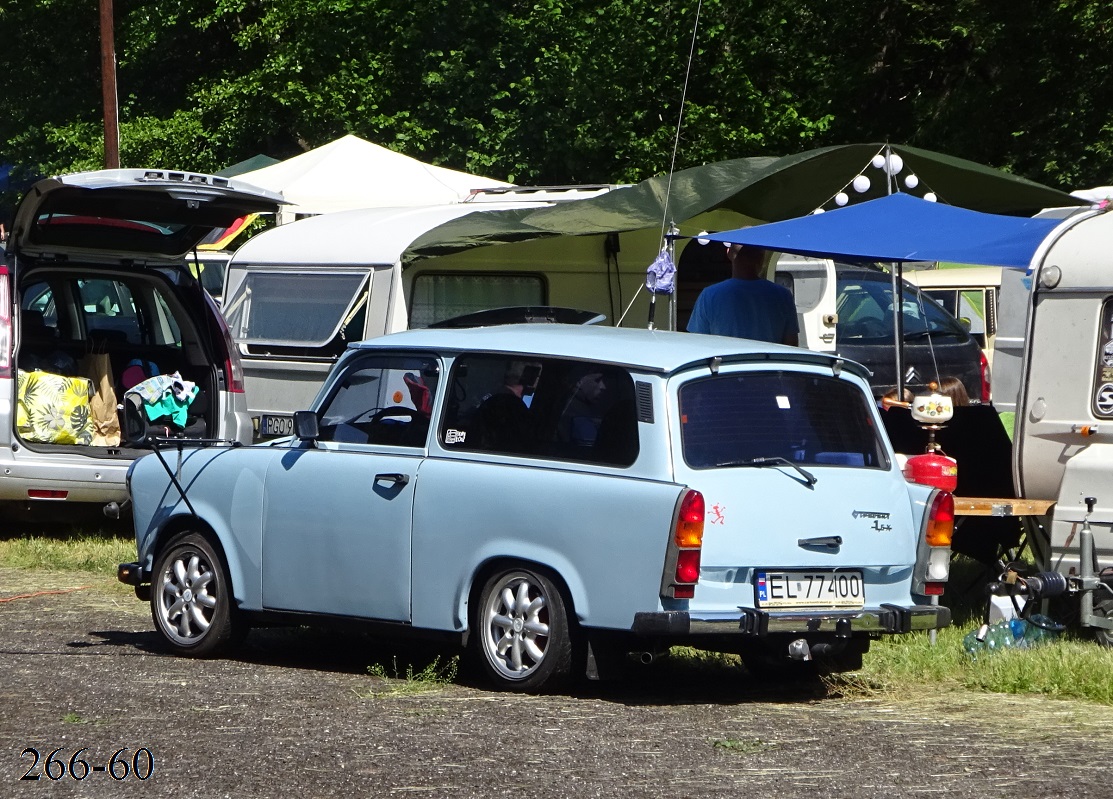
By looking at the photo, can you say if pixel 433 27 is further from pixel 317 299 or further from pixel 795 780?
pixel 795 780

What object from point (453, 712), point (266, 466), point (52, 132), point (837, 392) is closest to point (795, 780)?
point (453, 712)

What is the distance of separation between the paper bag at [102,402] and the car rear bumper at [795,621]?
240 inches

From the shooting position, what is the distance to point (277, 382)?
1454 cm

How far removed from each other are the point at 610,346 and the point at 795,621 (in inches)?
53.9

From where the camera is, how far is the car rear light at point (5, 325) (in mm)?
11352

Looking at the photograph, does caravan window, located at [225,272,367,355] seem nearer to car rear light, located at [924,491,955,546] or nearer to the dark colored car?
the dark colored car

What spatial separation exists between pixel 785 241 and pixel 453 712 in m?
4.47

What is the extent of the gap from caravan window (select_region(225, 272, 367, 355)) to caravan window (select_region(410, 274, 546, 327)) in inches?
17.8

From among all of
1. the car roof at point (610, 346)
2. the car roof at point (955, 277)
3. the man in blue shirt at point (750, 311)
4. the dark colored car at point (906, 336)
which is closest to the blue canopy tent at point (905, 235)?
the man in blue shirt at point (750, 311)

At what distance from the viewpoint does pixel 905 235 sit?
34.1 ft

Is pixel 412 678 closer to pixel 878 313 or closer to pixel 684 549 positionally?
pixel 684 549

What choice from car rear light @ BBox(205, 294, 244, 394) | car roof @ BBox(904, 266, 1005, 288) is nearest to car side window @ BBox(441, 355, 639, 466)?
car rear light @ BBox(205, 294, 244, 394)

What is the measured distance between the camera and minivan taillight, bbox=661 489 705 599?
677 cm

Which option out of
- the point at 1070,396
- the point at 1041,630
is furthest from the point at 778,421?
the point at 1070,396
